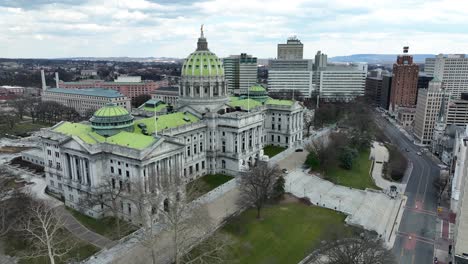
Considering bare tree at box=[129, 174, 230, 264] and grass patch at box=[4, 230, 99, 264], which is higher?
bare tree at box=[129, 174, 230, 264]

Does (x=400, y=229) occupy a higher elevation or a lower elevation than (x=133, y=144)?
lower

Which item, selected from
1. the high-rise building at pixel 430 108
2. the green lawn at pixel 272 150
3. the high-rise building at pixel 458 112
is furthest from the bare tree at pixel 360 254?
the high-rise building at pixel 458 112

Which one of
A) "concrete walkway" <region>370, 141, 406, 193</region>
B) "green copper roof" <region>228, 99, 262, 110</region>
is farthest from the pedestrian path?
"concrete walkway" <region>370, 141, 406, 193</region>

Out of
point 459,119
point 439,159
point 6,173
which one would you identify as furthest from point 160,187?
point 459,119

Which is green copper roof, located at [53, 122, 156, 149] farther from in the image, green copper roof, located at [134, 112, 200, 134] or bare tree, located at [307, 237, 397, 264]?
bare tree, located at [307, 237, 397, 264]

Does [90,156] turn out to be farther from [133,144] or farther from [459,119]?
[459,119]

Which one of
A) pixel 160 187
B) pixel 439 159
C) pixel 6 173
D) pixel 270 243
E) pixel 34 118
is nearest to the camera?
pixel 270 243

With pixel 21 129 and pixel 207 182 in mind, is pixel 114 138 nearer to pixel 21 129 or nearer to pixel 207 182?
pixel 207 182
